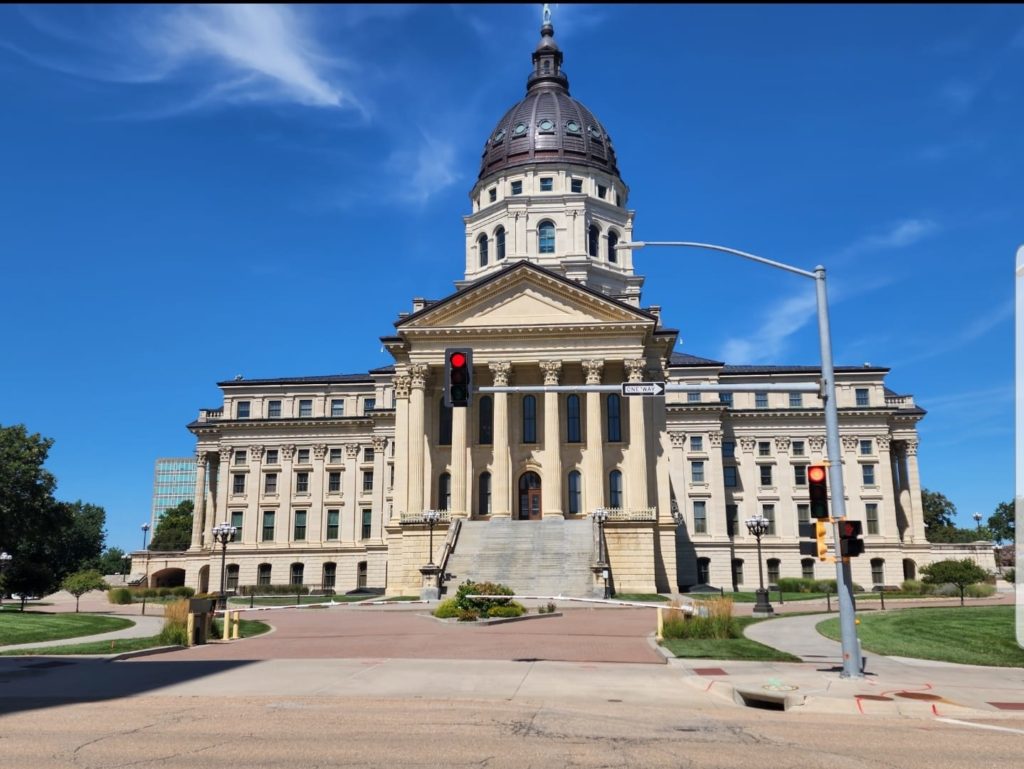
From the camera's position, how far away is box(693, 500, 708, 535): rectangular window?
73.2 meters

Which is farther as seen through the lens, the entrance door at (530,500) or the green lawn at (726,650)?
the entrance door at (530,500)

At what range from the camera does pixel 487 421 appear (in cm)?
5722

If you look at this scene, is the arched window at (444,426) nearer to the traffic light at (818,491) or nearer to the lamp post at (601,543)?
the lamp post at (601,543)

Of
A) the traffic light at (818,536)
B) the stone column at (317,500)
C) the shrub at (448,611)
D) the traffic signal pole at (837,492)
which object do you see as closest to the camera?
the traffic signal pole at (837,492)

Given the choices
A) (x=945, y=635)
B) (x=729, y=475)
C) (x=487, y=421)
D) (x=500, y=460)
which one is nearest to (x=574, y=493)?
(x=500, y=460)

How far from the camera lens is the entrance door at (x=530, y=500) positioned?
56125 mm

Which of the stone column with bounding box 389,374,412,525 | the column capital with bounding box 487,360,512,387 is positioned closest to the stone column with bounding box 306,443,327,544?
the stone column with bounding box 389,374,412,525

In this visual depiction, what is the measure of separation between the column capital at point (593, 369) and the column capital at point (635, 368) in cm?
162

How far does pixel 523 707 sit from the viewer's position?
512 inches

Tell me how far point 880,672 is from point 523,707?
8.07m

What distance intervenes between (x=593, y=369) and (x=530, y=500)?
32.3 ft

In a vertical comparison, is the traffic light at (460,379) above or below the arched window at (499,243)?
below

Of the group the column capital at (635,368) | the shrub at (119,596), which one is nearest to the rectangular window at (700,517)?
the column capital at (635,368)

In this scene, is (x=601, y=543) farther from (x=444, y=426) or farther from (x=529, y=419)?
(x=444, y=426)
